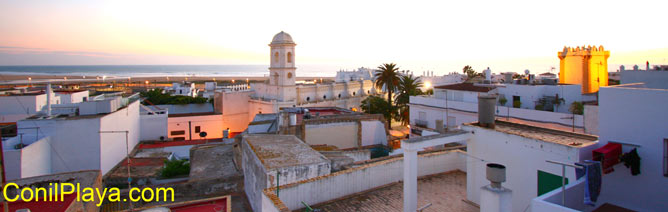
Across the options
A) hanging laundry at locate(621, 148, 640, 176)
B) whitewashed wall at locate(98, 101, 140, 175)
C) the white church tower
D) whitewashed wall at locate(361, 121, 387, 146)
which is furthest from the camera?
the white church tower

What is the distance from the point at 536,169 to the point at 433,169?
13.6 ft

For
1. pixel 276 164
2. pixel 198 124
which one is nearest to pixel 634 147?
pixel 276 164

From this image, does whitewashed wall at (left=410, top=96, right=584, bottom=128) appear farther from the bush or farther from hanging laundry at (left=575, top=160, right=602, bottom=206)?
the bush

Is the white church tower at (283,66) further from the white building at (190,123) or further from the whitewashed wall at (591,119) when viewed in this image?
the whitewashed wall at (591,119)

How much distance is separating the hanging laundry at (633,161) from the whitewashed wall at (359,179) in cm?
530

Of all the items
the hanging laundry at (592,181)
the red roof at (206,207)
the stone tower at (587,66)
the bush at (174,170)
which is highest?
the stone tower at (587,66)

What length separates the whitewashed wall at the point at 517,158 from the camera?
728cm

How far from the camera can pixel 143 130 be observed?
2912cm

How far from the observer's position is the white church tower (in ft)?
133

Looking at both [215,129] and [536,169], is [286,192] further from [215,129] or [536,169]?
[215,129]

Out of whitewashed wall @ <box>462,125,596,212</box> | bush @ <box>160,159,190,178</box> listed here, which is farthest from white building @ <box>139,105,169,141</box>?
whitewashed wall @ <box>462,125,596,212</box>

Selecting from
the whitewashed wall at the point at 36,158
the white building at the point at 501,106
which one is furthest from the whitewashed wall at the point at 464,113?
the whitewashed wall at the point at 36,158

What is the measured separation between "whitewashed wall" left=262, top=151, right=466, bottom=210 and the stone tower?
1932 centimetres

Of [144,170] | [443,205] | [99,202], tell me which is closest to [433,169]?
[443,205]
